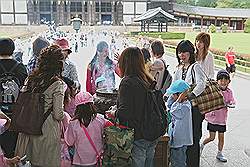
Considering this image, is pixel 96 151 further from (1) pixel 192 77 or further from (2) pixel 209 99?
(2) pixel 209 99

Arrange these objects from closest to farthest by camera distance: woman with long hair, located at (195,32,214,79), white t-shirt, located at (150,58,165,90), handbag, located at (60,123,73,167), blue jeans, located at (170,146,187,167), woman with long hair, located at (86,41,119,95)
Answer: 1. handbag, located at (60,123,73,167)
2. blue jeans, located at (170,146,187,167)
3. woman with long hair, located at (195,32,214,79)
4. white t-shirt, located at (150,58,165,90)
5. woman with long hair, located at (86,41,119,95)

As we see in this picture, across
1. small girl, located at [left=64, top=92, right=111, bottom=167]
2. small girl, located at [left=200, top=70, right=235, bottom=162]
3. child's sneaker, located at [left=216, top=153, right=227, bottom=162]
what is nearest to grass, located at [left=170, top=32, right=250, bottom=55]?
small girl, located at [left=200, top=70, right=235, bottom=162]

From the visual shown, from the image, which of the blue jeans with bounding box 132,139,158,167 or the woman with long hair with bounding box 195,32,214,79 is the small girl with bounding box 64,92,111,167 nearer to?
the blue jeans with bounding box 132,139,158,167

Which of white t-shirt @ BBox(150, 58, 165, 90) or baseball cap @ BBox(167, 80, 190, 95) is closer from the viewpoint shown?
baseball cap @ BBox(167, 80, 190, 95)

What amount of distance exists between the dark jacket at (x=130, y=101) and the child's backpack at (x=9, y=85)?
879 millimetres

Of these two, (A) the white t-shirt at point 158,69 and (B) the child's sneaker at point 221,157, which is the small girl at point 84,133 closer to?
(A) the white t-shirt at point 158,69

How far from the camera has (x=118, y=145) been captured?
2.90 m

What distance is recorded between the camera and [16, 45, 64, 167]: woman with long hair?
2.78 m

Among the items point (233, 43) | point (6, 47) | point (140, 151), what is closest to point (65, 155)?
point (140, 151)

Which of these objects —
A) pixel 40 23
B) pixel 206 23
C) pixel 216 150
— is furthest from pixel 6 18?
pixel 216 150

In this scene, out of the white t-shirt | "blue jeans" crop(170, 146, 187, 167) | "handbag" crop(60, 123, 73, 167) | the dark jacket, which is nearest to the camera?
the dark jacket

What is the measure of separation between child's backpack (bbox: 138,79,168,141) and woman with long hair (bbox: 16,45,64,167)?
1.97ft

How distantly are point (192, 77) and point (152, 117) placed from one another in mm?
954

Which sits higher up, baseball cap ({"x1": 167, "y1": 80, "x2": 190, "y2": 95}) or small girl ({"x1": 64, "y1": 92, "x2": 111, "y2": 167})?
baseball cap ({"x1": 167, "y1": 80, "x2": 190, "y2": 95})
